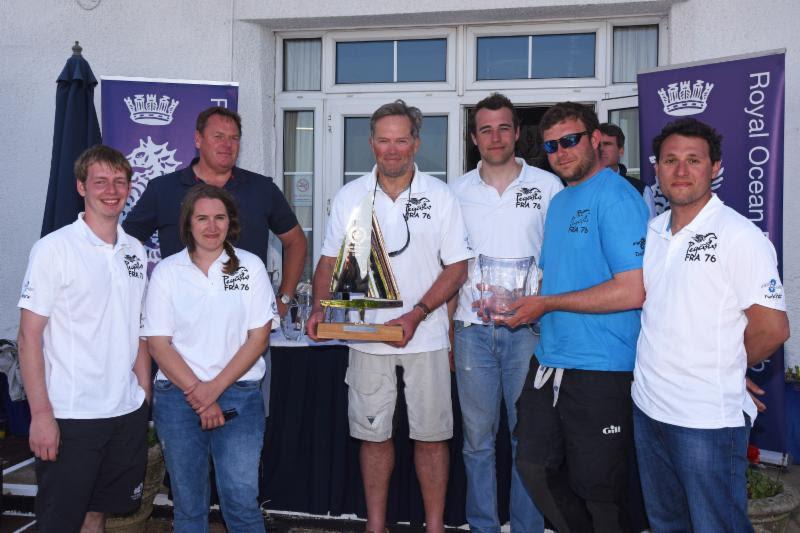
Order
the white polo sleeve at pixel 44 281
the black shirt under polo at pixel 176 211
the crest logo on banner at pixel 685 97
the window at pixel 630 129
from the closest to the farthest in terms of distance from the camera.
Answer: the white polo sleeve at pixel 44 281, the black shirt under polo at pixel 176 211, the crest logo on banner at pixel 685 97, the window at pixel 630 129

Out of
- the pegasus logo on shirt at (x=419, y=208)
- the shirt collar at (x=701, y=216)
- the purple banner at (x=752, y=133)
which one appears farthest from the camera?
the purple banner at (x=752, y=133)

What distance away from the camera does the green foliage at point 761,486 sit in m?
3.20

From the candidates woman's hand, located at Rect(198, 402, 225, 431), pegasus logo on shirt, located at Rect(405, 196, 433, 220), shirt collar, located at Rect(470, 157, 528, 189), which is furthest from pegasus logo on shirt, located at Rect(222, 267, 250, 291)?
shirt collar, located at Rect(470, 157, 528, 189)

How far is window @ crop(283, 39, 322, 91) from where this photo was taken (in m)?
5.66

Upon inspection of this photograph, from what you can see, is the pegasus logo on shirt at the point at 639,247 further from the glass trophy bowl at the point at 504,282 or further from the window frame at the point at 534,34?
the window frame at the point at 534,34

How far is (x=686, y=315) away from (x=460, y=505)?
5.88 feet

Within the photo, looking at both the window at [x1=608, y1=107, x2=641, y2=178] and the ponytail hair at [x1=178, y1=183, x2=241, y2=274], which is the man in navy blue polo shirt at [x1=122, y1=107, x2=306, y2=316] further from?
the window at [x1=608, y1=107, x2=641, y2=178]

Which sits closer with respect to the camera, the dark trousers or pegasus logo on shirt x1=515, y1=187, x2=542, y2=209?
the dark trousers

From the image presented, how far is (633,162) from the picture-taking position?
5.33m

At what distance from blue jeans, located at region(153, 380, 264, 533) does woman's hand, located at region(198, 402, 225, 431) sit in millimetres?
59

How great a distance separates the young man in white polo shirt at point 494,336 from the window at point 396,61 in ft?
8.57

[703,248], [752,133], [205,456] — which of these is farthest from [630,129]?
[205,456]

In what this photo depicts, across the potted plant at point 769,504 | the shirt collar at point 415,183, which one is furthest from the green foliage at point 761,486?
the shirt collar at point 415,183

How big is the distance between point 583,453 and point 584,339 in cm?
40
